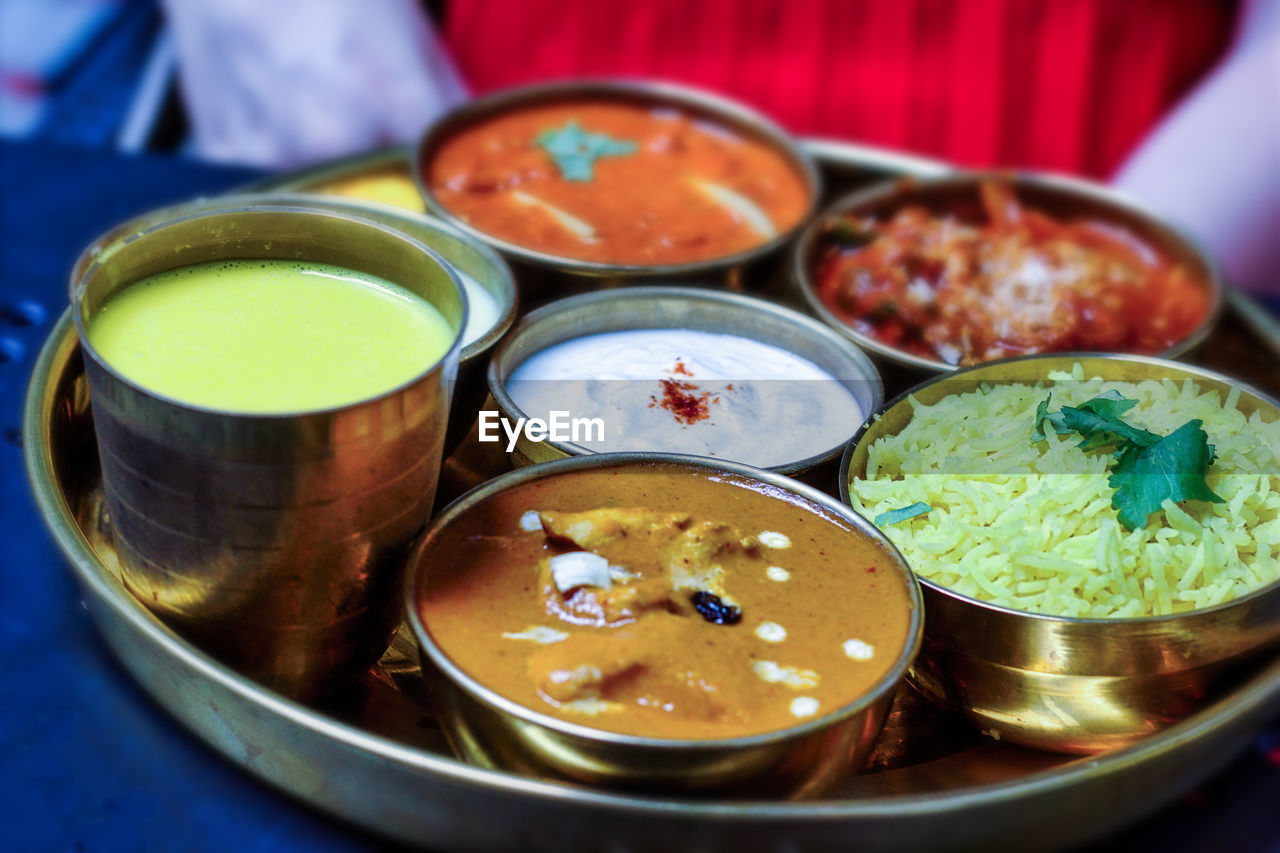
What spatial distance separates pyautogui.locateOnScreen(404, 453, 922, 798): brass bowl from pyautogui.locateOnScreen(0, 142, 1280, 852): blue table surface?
0.19 m

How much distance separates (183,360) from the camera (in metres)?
1.20

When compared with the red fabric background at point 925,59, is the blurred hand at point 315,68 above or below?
below

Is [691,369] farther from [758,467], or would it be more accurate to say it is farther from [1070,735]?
[1070,735]

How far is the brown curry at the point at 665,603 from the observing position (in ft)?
3.62

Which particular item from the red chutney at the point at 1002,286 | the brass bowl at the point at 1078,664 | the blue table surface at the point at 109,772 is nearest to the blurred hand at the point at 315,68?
the red chutney at the point at 1002,286

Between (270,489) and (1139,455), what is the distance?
0.98m

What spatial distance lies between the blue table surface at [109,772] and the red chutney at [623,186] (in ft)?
2.90

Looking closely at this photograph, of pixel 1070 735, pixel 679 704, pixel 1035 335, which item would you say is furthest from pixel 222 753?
pixel 1035 335

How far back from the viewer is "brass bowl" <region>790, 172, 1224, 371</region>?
2059 millimetres

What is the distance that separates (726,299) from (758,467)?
1.48 ft

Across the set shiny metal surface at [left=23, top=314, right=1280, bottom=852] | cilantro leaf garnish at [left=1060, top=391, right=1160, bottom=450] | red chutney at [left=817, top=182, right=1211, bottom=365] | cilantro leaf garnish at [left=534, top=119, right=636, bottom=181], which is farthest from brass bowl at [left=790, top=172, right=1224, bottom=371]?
shiny metal surface at [left=23, top=314, right=1280, bottom=852]

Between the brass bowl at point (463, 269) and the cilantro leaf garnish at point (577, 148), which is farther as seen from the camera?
the cilantro leaf garnish at point (577, 148)

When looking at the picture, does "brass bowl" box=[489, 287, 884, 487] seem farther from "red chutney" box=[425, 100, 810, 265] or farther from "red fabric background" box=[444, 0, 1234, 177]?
"red fabric background" box=[444, 0, 1234, 177]

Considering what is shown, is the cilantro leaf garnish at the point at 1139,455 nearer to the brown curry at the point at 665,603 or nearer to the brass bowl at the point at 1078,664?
the brass bowl at the point at 1078,664
